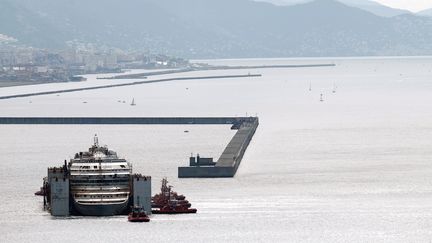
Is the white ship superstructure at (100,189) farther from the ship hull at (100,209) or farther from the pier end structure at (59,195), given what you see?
the pier end structure at (59,195)

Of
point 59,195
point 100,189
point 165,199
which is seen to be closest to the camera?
point 100,189

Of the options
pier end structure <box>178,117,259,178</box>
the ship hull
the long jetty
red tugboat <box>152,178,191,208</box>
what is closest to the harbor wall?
the long jetty

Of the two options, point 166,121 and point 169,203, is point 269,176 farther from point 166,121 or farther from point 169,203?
point 166,121

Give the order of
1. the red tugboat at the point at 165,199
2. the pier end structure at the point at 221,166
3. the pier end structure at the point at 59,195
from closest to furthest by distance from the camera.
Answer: the pier end structure at the point at 59,195
the red tugboat at the point at 165,199
the pier end structure at the point at 221,166

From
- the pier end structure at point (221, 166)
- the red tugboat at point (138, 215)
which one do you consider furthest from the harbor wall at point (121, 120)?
the red tugboat at point (138, 215)

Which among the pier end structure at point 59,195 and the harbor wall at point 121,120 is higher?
the harbor wall at point 121,120

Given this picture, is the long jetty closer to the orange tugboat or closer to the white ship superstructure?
the orange tugboat

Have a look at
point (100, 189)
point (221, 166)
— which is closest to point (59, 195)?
point (100, 189)
